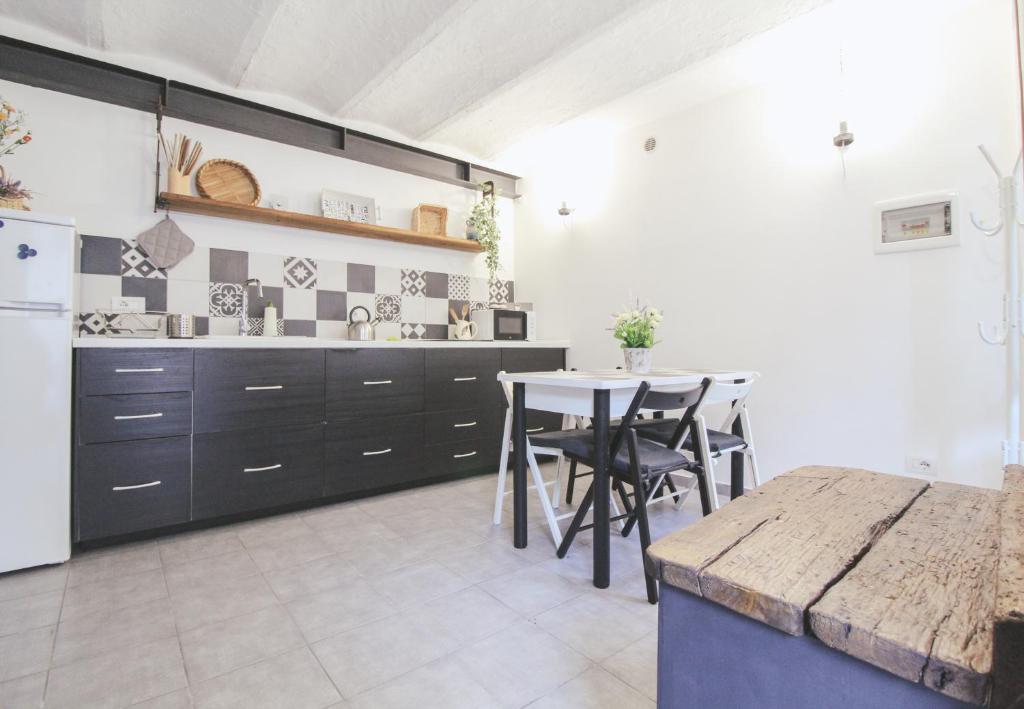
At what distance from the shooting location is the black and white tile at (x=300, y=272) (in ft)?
11.2

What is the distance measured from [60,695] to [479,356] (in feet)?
8.63

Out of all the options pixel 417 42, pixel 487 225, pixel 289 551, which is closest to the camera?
pixel 289 551

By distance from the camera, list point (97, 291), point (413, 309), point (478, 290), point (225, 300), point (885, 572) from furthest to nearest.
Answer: point (478, 290), point (413, 309), point (225, 300), point (97, 291), point (885, 572)

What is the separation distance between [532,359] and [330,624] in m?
2.54

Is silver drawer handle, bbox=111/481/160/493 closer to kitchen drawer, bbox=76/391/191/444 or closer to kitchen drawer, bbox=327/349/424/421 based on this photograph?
kitchen drawer, bbox=76/391/191/444

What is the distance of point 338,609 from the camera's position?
1830 mm

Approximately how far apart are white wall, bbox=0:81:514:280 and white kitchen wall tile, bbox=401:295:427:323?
28 cm

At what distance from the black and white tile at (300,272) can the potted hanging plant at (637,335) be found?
220 centimetres

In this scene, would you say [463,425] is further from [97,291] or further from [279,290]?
[97,291]

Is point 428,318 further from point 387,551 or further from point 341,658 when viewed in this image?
point 341,658

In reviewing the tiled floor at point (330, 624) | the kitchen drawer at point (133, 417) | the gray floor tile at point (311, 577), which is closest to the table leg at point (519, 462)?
the tiled floor at point (330, 624)

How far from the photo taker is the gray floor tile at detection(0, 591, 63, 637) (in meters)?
1.71

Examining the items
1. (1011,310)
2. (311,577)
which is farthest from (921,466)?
(311,577)

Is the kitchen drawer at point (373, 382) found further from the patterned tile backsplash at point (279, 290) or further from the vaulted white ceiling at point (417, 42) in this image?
the vaulted white ceiling at point (417, 42)
